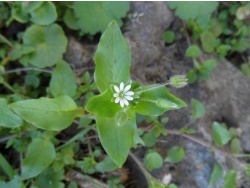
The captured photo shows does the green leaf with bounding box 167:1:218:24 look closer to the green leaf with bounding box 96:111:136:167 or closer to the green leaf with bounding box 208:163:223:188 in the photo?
the green leaf with bounding box 208:163:223:188

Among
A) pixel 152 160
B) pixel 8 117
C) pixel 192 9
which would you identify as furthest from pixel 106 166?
pixel 192 9

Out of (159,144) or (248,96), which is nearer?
(159,144)

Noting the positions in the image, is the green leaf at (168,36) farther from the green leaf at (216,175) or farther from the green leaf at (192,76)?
the green leaf at (216,175)

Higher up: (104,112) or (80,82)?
(104,112)

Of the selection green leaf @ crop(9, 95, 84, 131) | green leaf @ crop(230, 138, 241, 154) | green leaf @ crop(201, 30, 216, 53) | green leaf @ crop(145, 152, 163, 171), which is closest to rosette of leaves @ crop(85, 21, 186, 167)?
green leaf @ crop(9, 95, 84, 131)

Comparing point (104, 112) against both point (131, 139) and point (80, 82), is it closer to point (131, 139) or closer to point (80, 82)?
point (131, 139)

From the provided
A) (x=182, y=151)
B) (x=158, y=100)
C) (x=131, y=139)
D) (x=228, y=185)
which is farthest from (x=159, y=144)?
(x=158, y=100)

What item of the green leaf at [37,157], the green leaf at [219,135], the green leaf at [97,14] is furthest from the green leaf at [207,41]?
the green leaf at [37,157]
